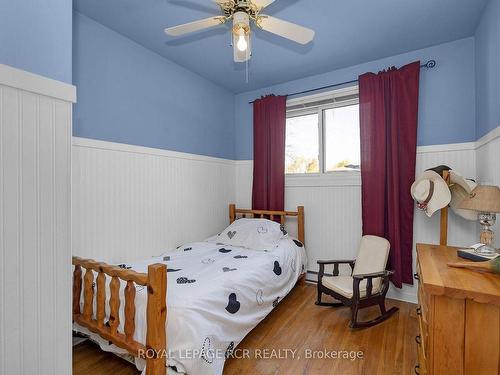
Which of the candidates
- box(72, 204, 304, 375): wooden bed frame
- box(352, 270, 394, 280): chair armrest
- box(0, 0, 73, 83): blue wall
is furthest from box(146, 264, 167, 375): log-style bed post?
box(352, 270, 394, 280): chair armrest

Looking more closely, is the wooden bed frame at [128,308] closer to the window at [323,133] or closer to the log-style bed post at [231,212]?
the log-style bed post at [231,212]

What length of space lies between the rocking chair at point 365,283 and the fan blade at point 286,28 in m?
1.91

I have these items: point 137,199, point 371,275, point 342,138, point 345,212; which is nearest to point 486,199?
point 371,275

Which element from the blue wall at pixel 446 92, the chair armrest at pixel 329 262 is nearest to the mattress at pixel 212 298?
the chair armrest at pixel 329 262

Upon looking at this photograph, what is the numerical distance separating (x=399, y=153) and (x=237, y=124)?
215 cm

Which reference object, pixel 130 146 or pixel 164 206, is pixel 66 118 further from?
pixel 164 206

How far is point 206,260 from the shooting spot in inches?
93.3

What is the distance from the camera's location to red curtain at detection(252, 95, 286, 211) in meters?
3.30

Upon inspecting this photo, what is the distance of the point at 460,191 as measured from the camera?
2197 millimetres

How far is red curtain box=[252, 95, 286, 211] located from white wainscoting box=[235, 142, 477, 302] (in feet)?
0.58

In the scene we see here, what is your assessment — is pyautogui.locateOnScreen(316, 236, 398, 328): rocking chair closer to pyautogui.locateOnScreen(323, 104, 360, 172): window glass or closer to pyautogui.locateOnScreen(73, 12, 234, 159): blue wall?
pyautogui.locateOnScreen(323, 104, 360, 172): window glass

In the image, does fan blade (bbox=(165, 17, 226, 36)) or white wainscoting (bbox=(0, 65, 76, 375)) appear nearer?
white wainscoting (bbox=(0, 65, 76, 375))

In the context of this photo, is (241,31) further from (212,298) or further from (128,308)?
(128,308)

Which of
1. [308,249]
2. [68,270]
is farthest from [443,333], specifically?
[308,249]
